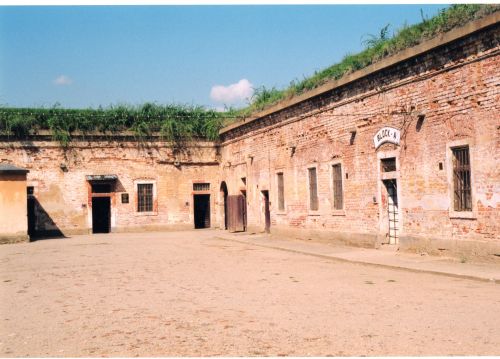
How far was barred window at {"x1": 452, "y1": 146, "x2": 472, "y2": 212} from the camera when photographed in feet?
44.3

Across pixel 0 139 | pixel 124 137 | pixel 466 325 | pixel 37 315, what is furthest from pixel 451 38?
pixel 0 139

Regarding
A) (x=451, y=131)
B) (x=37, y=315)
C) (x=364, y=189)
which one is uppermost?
(x=451, y=131)

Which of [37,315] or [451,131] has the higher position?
[451,131]

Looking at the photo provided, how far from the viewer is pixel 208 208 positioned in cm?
3212

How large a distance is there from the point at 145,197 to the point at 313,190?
1221 cm

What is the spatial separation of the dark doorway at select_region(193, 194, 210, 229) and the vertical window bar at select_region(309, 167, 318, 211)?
11482mm

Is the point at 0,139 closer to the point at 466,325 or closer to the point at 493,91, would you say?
the point at 493,91

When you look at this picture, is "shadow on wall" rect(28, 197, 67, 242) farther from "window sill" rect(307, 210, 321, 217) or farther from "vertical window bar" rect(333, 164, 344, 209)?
"vertical window bar" rect(333, 164, 344, 209)

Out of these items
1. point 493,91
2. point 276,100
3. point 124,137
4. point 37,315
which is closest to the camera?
point 37,315

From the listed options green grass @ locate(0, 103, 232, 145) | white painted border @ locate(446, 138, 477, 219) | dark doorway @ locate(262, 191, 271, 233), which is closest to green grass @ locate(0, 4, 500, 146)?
green grass @ locate(0, 103, 232, 145)

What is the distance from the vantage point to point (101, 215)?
31.7 metres

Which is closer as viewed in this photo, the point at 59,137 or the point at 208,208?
the point at 59,137

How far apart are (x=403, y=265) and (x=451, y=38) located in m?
5.28

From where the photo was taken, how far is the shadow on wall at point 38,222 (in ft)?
93.2
